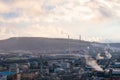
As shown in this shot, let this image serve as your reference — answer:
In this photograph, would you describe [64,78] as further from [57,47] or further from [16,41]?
[16,41]

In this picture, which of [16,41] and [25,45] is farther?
[16,41]

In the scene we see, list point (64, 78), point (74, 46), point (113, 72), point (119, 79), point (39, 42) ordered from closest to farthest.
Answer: point (119, 79) → point (64, 78) → point (113, 72) → point (74, 46) → point (39, 42)

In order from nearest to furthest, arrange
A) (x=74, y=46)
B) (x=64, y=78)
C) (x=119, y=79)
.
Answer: (x=119, y=79) < (x=64, y=78) < (x=74, y=46)

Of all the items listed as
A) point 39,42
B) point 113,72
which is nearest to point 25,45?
point 39,42

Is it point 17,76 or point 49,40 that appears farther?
point 49,40

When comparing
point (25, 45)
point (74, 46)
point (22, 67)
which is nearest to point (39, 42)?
point (25, 45)

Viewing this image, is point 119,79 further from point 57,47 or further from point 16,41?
point 16,41

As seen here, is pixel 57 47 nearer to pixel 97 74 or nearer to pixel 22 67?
pixel 22 67

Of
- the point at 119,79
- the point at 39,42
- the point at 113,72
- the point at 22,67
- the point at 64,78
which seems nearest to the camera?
the point at 119,79
